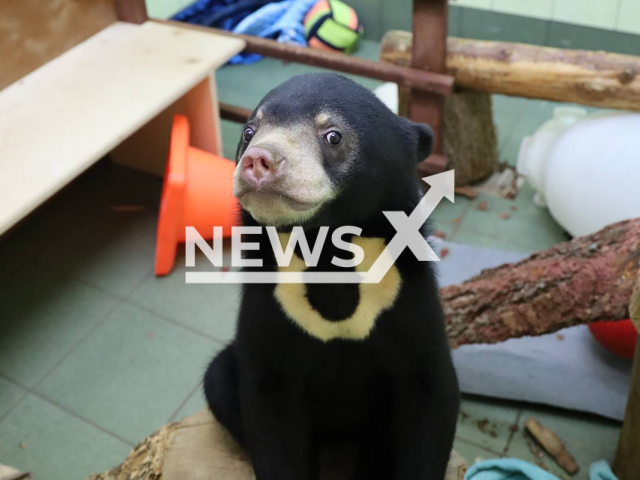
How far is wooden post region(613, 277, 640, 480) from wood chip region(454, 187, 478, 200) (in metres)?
1.63

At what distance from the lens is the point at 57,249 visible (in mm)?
3381

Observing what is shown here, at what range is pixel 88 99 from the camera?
3.03m

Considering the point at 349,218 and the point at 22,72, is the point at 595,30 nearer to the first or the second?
the point at 22,72

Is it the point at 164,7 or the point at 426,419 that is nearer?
the point at 426,419

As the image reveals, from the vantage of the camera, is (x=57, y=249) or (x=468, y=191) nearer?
(x=57, y=249)

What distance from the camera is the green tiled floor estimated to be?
2.55 m

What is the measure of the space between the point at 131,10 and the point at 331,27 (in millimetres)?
1591

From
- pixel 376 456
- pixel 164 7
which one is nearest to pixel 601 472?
pixel 376 456

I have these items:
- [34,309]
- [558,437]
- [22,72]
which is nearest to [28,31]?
[22,72]

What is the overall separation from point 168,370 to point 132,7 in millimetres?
1840

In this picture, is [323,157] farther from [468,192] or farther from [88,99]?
[468,192]

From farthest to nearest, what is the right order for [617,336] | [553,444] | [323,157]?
[617,336] < [553,444] < [323,157]

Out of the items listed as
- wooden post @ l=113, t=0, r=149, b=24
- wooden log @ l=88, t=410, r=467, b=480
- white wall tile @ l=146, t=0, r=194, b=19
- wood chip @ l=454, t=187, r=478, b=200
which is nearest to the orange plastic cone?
wooden post @ l=113, t=0, r=149, b=24

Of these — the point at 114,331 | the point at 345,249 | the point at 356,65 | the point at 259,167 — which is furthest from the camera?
the point at 356,65
